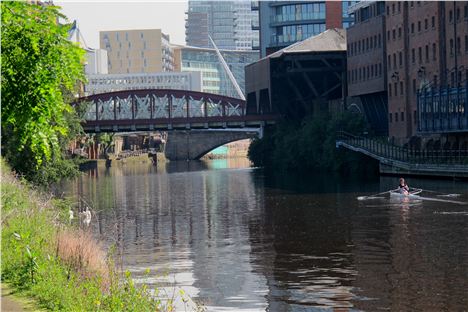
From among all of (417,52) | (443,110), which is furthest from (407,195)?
(417,52)

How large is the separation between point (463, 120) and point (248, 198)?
888 inches

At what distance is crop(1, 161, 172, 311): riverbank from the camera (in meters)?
19.9

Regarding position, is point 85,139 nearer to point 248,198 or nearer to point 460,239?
point 248,198

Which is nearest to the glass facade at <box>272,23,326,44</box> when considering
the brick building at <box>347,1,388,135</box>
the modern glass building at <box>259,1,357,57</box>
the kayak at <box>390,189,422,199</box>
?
the modern glass building at <box>259,1,357,57</box>

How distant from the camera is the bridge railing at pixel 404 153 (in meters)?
83.6

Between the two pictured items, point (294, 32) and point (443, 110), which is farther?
point (294, 32)

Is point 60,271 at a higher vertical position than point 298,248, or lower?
higher

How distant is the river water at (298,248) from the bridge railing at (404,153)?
29.2ft

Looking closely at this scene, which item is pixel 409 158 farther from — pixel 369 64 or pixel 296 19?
pixel 296 19

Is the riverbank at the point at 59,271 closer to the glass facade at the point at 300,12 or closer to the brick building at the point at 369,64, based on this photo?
the brick building at the point at 369,64

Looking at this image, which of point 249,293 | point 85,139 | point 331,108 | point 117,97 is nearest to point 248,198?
point 249,293

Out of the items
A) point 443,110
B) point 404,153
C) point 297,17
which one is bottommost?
point 404,153

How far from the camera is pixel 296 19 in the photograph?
167 meters

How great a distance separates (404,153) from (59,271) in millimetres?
74698
